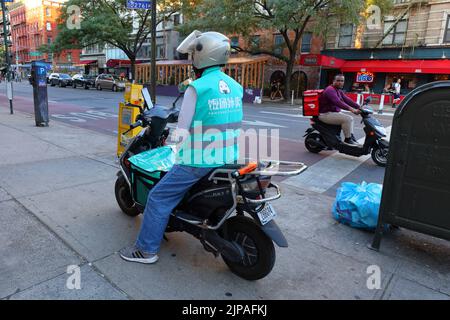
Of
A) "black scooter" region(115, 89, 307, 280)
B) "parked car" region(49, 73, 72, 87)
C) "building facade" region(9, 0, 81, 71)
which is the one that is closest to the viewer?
"black scooter" region(115, 89, 307, 280)

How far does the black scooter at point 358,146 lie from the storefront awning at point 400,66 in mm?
18042

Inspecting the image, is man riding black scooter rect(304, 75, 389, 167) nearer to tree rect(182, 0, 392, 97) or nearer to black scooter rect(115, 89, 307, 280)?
black scooter rect(115, 89, 307, 280)

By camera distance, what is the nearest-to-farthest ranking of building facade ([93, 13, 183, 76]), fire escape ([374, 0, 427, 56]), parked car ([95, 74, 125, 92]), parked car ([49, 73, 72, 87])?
fire escape ([374, 0, 427, 56]) < parked car ([95, 74, 125, 92]) < parked car ([49, 73, 72, 87]) < building facade ([93, 13, 183, 76])

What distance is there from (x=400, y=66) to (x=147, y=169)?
955 inches

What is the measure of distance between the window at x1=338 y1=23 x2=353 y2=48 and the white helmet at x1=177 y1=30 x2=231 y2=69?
1033 inches

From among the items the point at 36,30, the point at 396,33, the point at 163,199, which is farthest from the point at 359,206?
the point at 36,30

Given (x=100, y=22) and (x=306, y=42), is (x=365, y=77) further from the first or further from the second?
(x=100, y=22)

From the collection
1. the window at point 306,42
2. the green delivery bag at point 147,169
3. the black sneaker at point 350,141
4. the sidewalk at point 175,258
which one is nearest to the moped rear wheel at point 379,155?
the black sneaker at point 350,141

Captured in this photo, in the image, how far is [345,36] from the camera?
2616 centimetres

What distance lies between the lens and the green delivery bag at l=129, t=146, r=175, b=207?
10.5 feet

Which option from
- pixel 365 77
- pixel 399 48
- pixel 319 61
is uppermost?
pixel 399 48

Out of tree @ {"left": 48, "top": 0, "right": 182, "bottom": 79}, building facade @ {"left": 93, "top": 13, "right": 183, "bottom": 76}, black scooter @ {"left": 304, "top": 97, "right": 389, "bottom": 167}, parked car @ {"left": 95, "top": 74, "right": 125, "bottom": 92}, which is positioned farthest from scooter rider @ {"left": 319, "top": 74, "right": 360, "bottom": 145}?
building facade @ {"left": 93, "top": 13, "right": 183, "bottom": 76}
